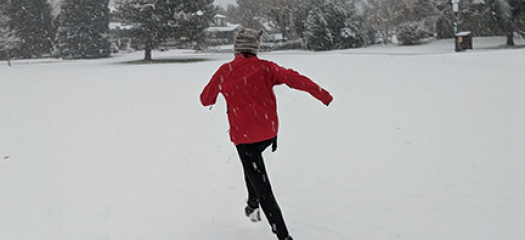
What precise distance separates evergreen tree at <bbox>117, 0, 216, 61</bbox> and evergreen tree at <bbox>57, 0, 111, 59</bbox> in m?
15.5

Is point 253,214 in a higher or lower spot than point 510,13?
lower

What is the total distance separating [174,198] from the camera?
16.9ft

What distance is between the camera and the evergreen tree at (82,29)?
4644 cm

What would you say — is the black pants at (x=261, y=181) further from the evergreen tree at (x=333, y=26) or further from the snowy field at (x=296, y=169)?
the evergreen tree at (x=333, y=26)

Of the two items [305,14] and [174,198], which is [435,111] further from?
[305,14]

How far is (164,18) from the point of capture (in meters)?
34.6

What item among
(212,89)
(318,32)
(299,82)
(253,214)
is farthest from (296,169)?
(318,32)

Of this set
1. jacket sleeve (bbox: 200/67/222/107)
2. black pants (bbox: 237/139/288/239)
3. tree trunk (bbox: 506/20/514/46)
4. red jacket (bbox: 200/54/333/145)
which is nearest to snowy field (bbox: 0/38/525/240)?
black pants (bbox: 237/139/288/239)

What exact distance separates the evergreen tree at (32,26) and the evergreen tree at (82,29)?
18.3ft

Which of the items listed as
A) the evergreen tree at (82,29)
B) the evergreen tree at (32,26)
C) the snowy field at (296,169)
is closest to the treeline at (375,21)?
the evergreen tree at (82,29)

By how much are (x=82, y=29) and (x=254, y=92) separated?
49.3 meters

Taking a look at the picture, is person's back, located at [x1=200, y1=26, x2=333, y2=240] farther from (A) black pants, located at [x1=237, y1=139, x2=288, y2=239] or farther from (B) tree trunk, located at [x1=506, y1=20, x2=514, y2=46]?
(B) tree trunk, located at [x1=506, y1=20, x2=514, y2=46]

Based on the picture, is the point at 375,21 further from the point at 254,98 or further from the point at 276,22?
the point at 254,98

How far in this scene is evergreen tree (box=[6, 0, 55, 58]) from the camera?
50406 millimetres
